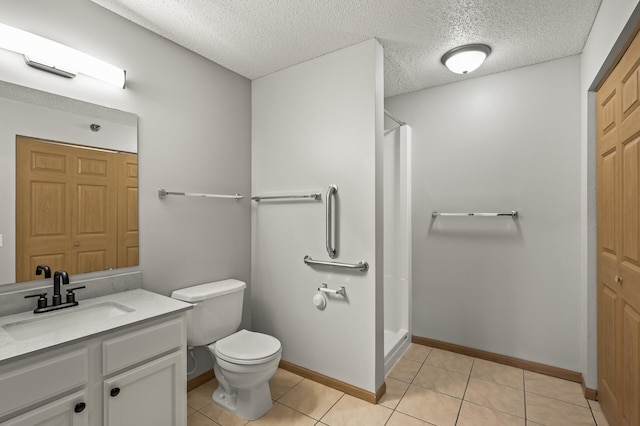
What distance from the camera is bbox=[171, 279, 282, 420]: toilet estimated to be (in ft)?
6.13

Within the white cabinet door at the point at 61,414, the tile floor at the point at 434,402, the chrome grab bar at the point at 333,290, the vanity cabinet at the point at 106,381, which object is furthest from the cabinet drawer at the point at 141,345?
the chrome grab bar at the point at 333,290

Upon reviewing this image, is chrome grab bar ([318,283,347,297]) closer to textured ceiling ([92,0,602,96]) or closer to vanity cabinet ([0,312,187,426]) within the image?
vanity cabinet ([0,312,187,426])

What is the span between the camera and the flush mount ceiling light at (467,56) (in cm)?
220

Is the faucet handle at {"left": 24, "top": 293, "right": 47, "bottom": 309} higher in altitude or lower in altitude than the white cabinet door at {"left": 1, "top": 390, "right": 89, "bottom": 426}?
higher

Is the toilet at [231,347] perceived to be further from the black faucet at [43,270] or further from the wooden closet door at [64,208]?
the black faucet at [43,270]

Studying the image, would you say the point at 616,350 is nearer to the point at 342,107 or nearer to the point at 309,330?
the point at 309,330

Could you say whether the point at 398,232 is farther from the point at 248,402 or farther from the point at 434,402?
the point at 248,402

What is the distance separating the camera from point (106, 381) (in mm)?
1321

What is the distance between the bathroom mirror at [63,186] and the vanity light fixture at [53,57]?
0.48 ft

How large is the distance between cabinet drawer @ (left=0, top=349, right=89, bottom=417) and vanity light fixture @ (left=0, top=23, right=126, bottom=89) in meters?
1.41

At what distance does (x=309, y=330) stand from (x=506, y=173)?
2056 millimetres

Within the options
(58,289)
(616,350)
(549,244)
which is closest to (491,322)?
(549,244)

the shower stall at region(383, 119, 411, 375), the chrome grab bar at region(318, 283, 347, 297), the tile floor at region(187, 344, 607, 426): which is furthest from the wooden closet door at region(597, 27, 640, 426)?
the chrome grab bar at region(318, 283, 347, 297)

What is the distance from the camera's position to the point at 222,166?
8.19ft
